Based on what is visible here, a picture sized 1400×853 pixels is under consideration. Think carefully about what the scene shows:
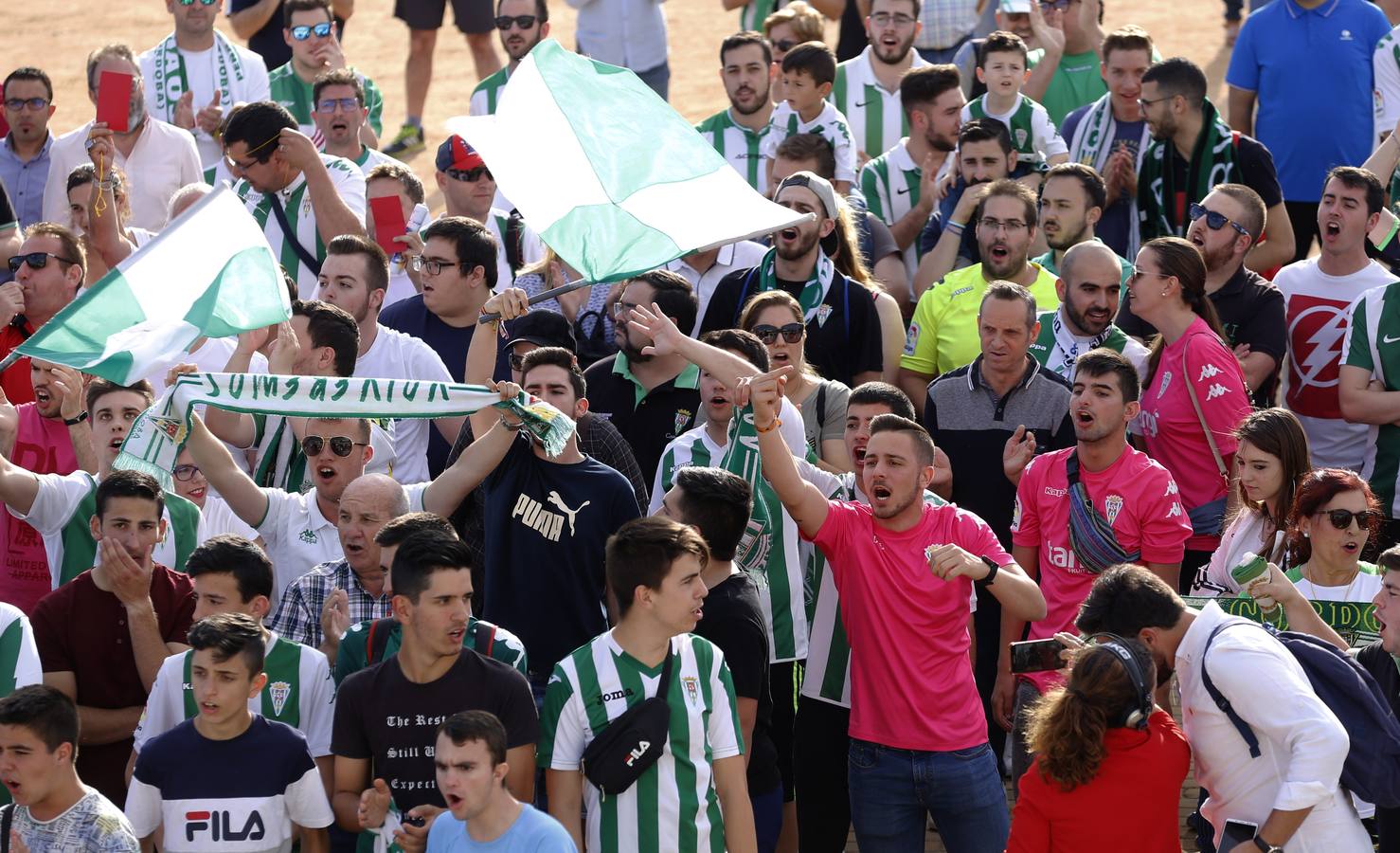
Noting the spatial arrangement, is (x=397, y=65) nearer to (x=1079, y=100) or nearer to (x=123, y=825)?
(x=1079, y=100)

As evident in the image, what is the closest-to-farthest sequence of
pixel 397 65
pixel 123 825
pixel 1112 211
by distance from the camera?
pixel 123 825 → pixel 1112 211 → pixel 397 65

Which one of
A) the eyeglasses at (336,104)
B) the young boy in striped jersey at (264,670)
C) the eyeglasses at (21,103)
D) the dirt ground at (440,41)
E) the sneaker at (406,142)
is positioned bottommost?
the dirt ground at (440,41)

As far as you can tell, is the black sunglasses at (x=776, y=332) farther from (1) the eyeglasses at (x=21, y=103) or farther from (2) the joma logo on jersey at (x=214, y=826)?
(1) the eyeglasses at (x=21, y=103)

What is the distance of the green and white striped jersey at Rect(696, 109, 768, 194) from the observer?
1020 cm

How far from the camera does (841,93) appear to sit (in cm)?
1110

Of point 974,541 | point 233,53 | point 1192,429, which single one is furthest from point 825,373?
point 233,53

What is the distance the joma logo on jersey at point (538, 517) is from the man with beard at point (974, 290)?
8.48ft

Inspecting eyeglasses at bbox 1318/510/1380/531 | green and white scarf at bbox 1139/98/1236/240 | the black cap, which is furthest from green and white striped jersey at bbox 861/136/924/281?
eyeglasses at bbox 1318/510/1380/531

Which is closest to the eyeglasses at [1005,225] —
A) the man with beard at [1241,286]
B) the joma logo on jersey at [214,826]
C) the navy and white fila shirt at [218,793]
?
the man with beard at [1241,286]

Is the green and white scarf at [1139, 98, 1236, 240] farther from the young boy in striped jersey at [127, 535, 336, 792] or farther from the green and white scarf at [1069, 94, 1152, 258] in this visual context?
the young boy in striped jersey at [127, 535, 336, 792]

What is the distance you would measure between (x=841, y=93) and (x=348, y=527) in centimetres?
602

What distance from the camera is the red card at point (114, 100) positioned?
30.9 feet

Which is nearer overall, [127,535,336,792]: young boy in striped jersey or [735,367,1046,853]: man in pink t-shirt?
[127,535,336,792]: young boy in striped jersey

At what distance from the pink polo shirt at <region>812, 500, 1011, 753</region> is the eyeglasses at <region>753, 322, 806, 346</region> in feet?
4.04
